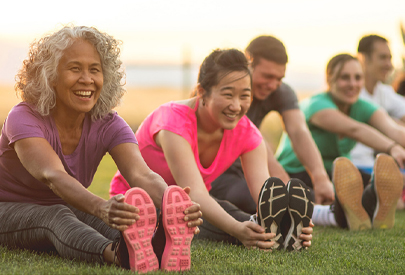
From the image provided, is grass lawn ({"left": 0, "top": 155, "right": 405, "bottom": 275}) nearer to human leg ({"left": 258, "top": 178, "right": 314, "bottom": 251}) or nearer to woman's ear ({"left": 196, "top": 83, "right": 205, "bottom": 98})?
human leg ({"left": 258, "top": 178, "right": 314, "bottom": 251})

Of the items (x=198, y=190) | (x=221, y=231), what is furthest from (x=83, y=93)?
(x=221, y=231)

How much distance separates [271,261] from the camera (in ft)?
7.59

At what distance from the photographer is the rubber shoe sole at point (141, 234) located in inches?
75.2

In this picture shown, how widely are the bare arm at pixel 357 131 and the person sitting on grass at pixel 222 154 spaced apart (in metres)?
1.55

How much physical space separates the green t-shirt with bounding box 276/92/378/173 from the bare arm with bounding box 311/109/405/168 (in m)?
0.11

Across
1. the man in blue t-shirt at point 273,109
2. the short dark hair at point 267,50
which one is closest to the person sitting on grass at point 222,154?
the man in blue t-shirt at point 273,109

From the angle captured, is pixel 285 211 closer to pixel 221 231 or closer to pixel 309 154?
pixel 221 231

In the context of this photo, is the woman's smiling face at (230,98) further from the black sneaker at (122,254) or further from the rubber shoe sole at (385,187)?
the rubber shoe sole at (385,187)

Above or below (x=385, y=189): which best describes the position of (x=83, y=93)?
above

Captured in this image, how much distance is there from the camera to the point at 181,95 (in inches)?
455

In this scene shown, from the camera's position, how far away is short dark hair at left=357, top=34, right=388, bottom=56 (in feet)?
18.2

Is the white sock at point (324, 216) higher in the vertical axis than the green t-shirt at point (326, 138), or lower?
lower

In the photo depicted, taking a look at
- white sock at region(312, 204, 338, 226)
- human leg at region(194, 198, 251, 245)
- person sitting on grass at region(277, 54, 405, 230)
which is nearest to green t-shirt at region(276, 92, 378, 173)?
person sitting on grass at region(277, 54, 405, 230)

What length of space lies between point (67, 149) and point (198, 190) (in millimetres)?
731
